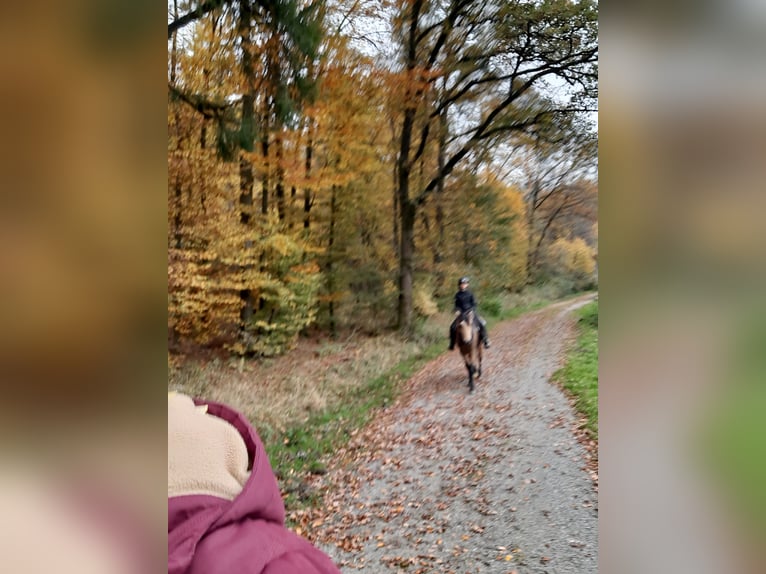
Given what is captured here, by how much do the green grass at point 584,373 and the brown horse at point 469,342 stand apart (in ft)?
0.86

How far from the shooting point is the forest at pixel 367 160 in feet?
5.06

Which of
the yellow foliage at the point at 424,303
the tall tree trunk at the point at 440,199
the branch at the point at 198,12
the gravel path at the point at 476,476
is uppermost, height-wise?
the branch at the point at 198,12

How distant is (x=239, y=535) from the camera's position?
1.03m

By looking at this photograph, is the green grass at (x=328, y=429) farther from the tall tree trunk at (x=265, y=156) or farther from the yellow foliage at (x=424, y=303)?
the tall tree trunk at (x=265, y=156)

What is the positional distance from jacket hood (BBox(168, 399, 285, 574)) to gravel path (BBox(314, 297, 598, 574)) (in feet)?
1.84

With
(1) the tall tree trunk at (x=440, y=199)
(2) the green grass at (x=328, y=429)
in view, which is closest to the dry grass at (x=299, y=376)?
(2) the green grass at (x=328, y=429)

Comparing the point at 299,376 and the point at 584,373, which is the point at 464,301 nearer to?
the point at 584,373

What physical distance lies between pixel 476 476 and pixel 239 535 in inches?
34.0

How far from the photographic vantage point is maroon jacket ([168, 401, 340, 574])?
968 mm
